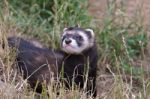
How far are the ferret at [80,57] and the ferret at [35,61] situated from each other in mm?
136

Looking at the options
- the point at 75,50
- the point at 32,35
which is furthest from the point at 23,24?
the point at 75,50

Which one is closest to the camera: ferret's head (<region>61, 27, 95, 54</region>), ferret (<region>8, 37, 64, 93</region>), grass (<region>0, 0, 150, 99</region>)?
ferret's head (<region>61, 27, 95, 54</region>)

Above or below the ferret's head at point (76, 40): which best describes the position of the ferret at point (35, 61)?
below

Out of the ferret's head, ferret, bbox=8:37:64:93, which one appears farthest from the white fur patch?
ferret, bbox=8:37:64:93

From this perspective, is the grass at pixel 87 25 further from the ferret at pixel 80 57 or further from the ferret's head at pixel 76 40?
the ferret's head at pixel 76 40

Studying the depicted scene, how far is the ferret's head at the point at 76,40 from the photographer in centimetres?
603

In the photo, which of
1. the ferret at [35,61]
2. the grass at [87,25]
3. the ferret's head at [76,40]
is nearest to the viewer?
the ferret's head at [76,40]

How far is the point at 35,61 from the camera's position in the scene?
6348mm

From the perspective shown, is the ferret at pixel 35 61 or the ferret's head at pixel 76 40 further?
the ferret at pixel 35 61

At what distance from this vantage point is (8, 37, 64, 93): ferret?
244 inches

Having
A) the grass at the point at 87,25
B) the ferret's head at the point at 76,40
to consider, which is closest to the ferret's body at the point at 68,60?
the ferret's head at the point at 76,40

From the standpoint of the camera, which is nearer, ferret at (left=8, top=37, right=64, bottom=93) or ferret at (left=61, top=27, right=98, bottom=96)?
ferret at (left=61, top=27, right=98, bottom=96)

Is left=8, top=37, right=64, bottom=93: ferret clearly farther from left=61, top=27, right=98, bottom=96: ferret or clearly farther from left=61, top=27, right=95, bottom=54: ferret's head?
left=61, top=27, right=95, bottom=54: ferret's head

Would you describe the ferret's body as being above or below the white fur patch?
below
